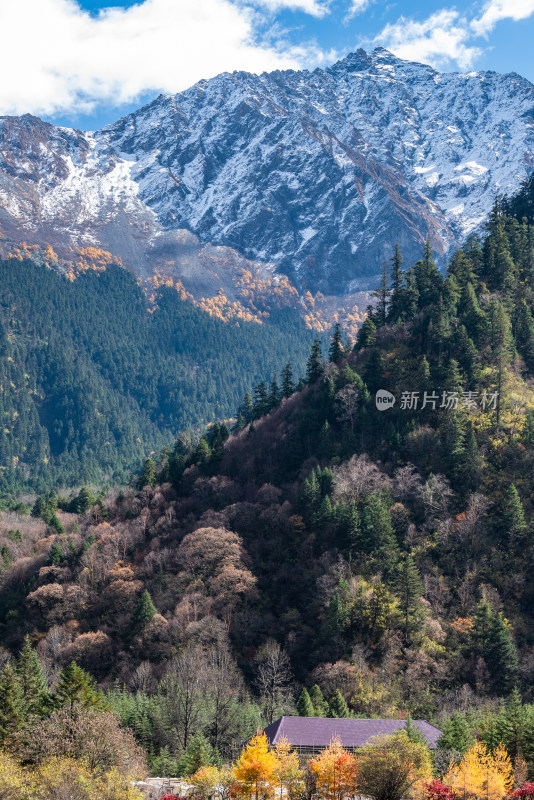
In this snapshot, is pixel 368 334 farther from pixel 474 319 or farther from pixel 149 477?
pixel 149 477

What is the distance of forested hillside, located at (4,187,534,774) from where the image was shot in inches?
3447

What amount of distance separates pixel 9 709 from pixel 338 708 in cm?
3169

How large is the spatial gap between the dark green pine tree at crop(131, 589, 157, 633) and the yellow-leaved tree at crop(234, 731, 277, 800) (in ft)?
146

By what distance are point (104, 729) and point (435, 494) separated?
187ft

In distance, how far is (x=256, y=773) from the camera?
197 feet

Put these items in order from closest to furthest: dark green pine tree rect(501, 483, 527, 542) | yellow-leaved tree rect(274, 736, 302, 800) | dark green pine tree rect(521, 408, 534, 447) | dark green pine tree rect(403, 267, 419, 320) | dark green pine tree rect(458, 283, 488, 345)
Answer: yellow-leaved tree rect(274, 736, 302, 800) < dark green pine tree rect(501, 483, 527, 542) < dark green pine tree rect(521, 408, 534, 447) < dark green pine tree rect(458, 283, 488, 345) < dark green pine tree rect(403, 267, 419, 320)

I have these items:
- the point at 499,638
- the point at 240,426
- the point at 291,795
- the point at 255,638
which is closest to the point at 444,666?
the point at 499,638

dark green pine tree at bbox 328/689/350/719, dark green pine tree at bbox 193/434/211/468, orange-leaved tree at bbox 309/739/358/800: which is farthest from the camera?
dark green pine tree at bbox 193/434/211/468

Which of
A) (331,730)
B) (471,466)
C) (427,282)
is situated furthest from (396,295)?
(331,730)

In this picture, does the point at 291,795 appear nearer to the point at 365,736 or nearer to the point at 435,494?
the point at 365,736

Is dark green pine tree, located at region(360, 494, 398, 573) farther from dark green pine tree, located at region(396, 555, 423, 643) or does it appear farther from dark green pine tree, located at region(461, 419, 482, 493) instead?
dark green pine tree, located at region(461, 419, 482, 493)

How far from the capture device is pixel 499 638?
290 ft

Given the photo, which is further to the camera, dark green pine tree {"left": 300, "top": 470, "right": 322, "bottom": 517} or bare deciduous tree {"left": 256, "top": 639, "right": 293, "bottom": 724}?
dark green pine tree {"left": 300, "top": 470, "right": 322, "bottom": 517}

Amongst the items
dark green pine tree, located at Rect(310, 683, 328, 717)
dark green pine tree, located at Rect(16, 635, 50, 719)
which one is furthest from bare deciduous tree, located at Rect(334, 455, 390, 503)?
dark green pine tree, located at Rect(16, 635, 50, 719)
